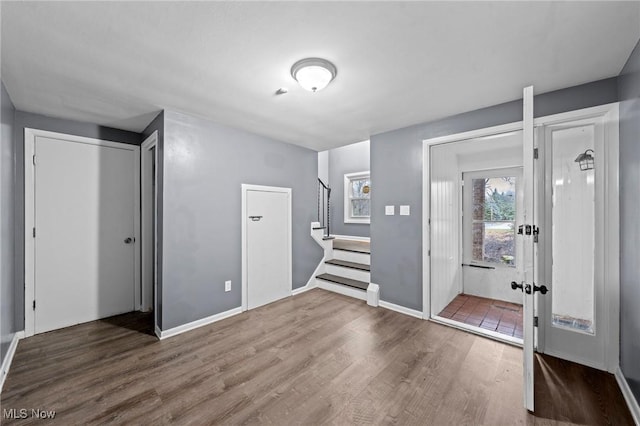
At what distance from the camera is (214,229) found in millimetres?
3156

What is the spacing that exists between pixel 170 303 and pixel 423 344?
274 cm

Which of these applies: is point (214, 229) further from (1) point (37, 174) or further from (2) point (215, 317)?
(1) point (37, 174)

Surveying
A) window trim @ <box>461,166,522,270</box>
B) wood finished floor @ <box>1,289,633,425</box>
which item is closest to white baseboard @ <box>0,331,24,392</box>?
wood finished floor @ <box>1,289,633,425</box>

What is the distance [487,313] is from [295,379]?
278 centimetres

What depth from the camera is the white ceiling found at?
4.67 feet

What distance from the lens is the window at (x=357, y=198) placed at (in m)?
5.99

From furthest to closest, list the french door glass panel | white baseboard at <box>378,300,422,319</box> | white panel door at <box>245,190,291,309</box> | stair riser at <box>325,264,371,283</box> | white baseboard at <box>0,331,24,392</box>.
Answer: stair riser at <box>325,264,371,283</box>
white panel door at <box>245,190,291,309</box>
white baseboard at <box>378,300,422,319</box>
the french door glass panel
white baseboard at <box>0,331,24,392</box>

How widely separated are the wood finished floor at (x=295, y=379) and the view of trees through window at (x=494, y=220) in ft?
5.99

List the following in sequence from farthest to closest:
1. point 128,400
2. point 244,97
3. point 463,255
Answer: point 463,255
point 244,97
point 128,400

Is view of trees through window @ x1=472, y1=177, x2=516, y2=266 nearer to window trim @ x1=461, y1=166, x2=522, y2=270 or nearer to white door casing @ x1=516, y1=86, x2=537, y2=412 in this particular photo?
window trim @ x1=461, y1=166, x2=522, y2=270

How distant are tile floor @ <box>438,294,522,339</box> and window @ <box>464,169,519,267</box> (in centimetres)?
64

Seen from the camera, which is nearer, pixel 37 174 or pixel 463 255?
pixel 37 174

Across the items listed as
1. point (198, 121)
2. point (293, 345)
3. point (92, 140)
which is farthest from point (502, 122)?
point (92, 140)

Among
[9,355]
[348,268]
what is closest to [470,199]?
[348,268]
